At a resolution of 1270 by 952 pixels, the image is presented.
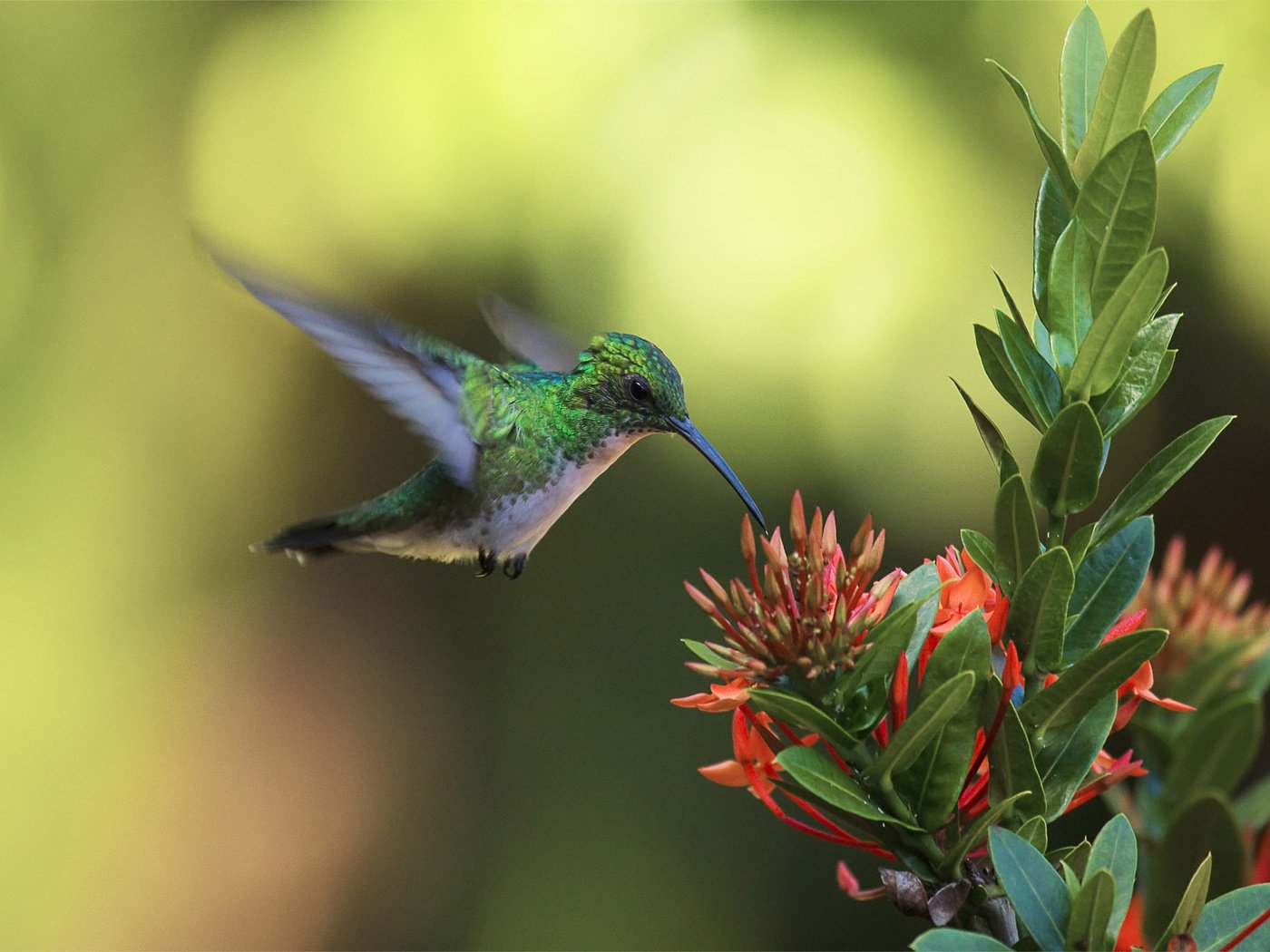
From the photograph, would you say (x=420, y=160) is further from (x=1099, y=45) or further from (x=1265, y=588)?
(x=1099, y=45)

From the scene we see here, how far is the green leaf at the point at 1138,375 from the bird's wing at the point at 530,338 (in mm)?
1929

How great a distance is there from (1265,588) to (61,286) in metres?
6.16

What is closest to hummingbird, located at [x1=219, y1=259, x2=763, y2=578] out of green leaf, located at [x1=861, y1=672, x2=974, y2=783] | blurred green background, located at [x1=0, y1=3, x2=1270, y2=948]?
green leaf, located at [x1=861, y1=672, x2=974, y2=783]

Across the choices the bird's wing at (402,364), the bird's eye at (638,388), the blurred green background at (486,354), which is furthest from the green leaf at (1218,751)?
the blurred green background at (486,354)

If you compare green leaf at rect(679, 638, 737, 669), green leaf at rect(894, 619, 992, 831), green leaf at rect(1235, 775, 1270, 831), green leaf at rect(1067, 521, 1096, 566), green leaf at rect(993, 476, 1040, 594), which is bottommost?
green leaf at rect(1235, 775, 1270, 831)

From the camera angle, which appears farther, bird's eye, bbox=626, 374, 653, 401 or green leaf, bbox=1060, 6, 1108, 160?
bird's eye, bbox=626, 374, 653, 401

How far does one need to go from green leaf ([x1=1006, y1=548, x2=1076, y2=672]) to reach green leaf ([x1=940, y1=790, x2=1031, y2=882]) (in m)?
0.12

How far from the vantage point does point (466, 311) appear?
6.07m

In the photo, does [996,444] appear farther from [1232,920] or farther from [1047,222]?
[1232,920]

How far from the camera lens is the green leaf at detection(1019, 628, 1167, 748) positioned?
0.95 metres

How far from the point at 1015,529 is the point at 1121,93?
390 mm

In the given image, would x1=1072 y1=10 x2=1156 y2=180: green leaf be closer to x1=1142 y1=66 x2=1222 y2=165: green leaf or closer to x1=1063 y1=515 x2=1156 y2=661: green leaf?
x1=1142 y1=66 x2=1222 y2=165: green leaf

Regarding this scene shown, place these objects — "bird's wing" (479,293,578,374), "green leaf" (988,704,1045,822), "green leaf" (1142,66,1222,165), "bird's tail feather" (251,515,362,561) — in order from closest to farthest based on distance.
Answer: "green leaf" (988,704,1045,822), "green leaf" (1142,66,1222,165), "bird's tail feather" (251,515,362,561), "bird's wing" (479,293,578,374)

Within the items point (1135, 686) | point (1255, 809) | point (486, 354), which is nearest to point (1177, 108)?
point (1135, 686)
